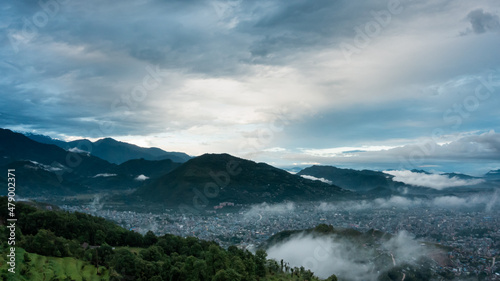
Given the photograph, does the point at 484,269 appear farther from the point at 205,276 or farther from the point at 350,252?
the point at 205,276

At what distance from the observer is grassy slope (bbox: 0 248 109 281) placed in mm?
29625

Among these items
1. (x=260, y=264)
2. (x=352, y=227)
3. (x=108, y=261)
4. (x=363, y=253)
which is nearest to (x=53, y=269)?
(x=108, y=261)

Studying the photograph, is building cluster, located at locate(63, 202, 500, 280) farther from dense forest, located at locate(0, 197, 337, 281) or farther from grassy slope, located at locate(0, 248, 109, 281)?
grassy slope, located at locate(0, 248, 109, 281)

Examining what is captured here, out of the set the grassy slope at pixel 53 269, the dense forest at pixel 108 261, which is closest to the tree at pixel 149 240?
the dense forest at pixel 108 261

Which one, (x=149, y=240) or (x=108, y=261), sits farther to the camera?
(x=149, y=240)

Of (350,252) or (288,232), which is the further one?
(288,232)

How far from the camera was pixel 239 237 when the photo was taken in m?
117

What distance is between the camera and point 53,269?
109 feet

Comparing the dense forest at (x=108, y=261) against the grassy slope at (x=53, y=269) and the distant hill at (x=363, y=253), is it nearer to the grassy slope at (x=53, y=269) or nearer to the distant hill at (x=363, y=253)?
the grassy slope at (x=53, y=269)

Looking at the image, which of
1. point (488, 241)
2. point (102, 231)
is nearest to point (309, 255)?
point (102, 231)

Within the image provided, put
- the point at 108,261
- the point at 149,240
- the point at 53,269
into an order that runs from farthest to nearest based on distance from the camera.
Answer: the point at 149,240 → the point at 108,261 → the point at 53,269

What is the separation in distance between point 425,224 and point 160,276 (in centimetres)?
17174

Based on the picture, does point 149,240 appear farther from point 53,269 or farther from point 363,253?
point 363,253

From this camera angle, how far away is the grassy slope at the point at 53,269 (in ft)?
97.2
